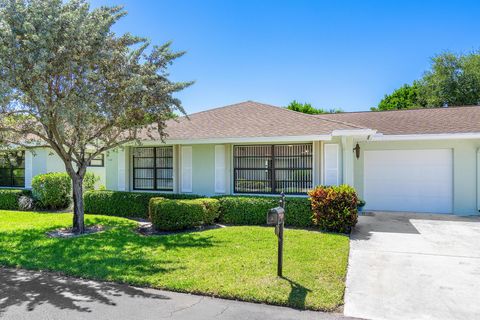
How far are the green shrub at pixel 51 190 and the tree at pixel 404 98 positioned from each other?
1132 inches

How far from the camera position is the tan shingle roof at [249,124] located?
35.5ft

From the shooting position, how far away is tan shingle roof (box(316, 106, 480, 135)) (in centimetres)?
1240

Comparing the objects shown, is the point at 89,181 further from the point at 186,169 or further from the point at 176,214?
the point at 176,214

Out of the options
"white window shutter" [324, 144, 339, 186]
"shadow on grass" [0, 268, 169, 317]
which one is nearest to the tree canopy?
"white window shutter" [324, 144, 339, 186]

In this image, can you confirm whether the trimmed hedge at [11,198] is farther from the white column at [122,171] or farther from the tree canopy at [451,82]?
the tree canopy at [451,82]

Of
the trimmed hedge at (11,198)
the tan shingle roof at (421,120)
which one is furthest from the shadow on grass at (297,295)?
the trimmed hedge at (11,198)

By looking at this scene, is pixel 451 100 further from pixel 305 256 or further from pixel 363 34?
pixel 305 256

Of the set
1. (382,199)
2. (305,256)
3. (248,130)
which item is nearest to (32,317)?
(305,256)

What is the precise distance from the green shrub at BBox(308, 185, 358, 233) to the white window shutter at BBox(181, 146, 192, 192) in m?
5.12

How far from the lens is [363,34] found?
15750mm

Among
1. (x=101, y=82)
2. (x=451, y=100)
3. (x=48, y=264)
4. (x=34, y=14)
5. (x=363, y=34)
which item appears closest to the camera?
(x=48, y=264)

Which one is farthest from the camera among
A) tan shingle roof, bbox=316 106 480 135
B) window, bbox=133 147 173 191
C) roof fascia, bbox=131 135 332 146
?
window, bbox=133 147 173 191

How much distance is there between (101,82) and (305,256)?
6.41 metres

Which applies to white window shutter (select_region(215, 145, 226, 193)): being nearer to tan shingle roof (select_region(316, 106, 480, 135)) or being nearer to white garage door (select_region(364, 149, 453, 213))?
tan shingle roof (select_region(316, 106, 480, 135))
